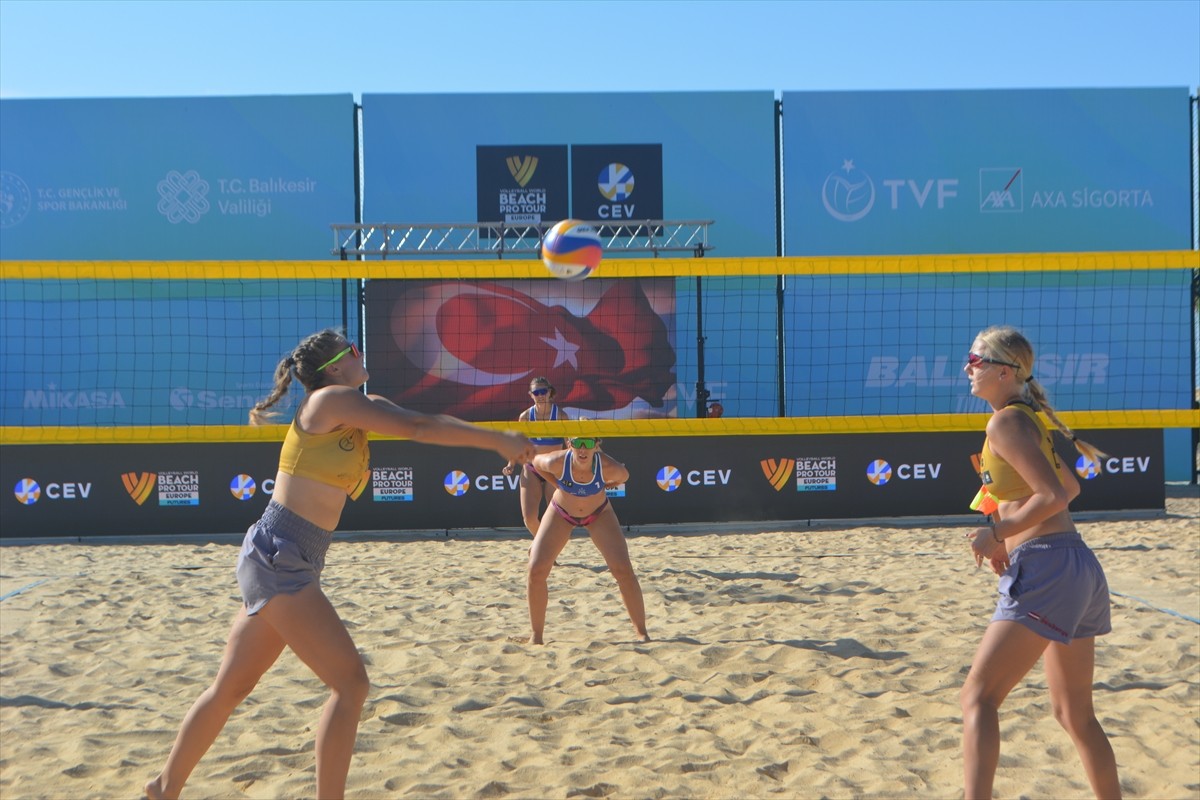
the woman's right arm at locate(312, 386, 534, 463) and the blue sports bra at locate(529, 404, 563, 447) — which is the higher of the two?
the woman's right arm at locate(312, 386, 534, 463)

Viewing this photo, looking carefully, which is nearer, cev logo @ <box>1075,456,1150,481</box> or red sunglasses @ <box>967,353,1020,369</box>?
red sunglasses @ <box>967,353,1020,369</box>

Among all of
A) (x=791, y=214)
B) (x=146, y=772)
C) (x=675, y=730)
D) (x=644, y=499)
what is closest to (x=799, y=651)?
(x=675, y=730)

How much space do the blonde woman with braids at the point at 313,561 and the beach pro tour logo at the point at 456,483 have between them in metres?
6.77

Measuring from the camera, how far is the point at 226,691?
2857 mm

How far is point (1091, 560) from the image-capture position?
2848mm

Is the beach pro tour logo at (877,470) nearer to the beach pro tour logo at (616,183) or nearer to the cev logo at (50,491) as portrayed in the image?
the beach pro tour logo at (616,183)

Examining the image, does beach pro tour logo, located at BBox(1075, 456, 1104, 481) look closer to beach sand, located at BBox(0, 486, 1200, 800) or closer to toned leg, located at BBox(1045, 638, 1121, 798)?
beach sand, located at BBox(0, 486, 1200, 800)

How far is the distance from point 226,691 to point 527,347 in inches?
351

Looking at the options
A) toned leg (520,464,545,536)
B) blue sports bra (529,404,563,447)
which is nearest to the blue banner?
blue sports bra (529,404,563,447)

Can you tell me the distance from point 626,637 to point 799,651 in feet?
2.84

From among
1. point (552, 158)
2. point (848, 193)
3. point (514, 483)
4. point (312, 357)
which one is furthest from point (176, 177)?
point (312, 357)

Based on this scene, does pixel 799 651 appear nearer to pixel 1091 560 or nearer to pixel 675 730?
pixel 675 730

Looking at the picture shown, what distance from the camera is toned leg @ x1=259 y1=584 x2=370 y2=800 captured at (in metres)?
2.77

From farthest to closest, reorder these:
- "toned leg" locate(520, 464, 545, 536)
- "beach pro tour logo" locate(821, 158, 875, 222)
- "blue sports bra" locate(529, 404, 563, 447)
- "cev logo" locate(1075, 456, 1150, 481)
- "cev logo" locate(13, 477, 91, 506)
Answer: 1. "beach pro tour logo" locate(821, 158, 875, 222)
2. "cev logo" locate(1075, 456, 1150, 481)
3. "cev logo" locate(13, 477, 91, 506)
4. "blue sports bra" locate(529, 404, 563, 447)
5. "toned leg" locate(520, 464, 545, 536)
